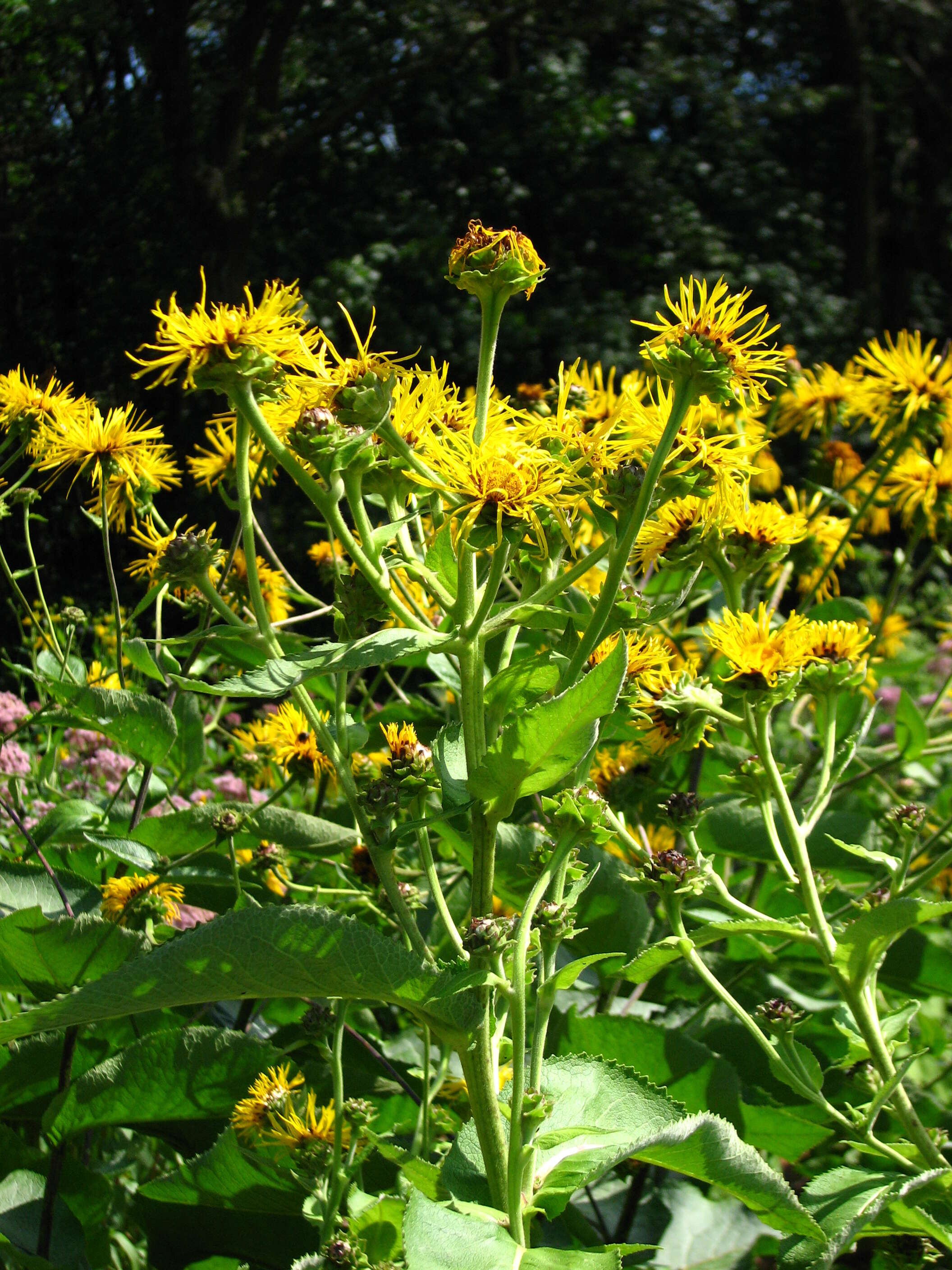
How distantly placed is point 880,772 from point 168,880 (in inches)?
33.9

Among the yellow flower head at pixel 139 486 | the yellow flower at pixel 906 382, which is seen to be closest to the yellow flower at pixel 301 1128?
the yellow flower head at pixel 139 486

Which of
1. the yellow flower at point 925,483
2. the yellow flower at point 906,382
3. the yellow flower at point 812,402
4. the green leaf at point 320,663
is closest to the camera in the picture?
the green leaf at point 320,663

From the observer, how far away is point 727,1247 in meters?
1.00

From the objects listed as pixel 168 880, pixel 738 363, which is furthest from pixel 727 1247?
pixel 738 363

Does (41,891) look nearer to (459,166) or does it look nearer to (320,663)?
(320,663)

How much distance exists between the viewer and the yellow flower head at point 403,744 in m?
0.80

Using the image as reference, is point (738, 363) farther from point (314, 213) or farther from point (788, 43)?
point (788, 43)

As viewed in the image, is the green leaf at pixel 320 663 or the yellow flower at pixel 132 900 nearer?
the green leaf at pixel 320 663

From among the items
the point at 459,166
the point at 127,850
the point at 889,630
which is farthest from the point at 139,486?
the point at 459,166

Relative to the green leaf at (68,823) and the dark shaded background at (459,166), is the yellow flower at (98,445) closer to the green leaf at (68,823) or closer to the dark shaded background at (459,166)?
the green leaf at (68,823)

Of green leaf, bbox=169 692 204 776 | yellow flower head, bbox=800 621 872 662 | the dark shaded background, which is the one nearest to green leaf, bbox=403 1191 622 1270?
yellow flower head, bbox=800 621 872 662

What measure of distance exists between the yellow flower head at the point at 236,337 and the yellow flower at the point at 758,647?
40cm

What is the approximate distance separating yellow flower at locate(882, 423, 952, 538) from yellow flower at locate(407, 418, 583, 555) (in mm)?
823

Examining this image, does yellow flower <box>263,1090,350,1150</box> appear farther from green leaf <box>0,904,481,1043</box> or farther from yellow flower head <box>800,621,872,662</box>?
yellow flower head <box>800,621,872,662</box>
